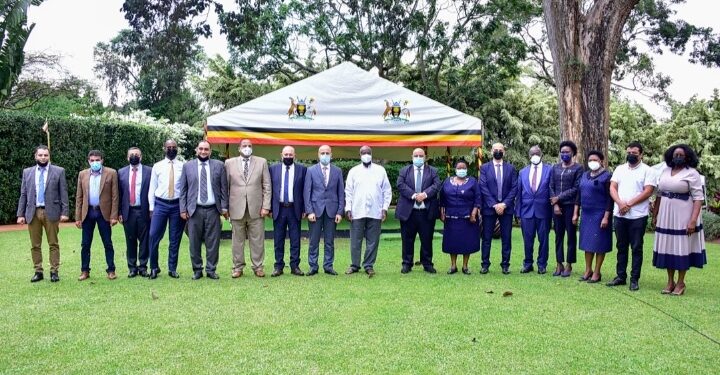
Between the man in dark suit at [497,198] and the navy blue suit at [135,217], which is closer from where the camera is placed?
the navy blue suit at [135,217]

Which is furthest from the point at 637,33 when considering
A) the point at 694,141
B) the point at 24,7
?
the point at 24,7

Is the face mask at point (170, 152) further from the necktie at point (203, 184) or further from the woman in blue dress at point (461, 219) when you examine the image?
the woman in blue dress at point (461, 219)

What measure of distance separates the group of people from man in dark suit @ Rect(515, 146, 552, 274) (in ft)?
0.04

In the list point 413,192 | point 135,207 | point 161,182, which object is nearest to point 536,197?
point 413,192

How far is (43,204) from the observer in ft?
23.5

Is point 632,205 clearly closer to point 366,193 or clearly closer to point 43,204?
point 366,193

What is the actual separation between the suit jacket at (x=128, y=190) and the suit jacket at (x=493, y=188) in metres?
4.23

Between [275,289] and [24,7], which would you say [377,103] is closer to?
[275,289]

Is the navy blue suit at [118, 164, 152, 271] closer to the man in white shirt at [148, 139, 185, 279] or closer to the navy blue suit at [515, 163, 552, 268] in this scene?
the man in white shirt at [148, 139, 185, 279]

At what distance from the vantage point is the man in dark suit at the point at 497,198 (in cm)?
812

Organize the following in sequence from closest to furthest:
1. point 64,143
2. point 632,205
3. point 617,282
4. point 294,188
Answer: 1. point 632,205
2. point 617,282
3. point 294,188
4. point 64,143

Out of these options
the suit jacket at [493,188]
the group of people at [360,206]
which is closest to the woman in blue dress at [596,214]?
the group of people at [360,206]

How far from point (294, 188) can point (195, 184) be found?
1.22 m

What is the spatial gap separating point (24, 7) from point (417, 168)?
384 inches
